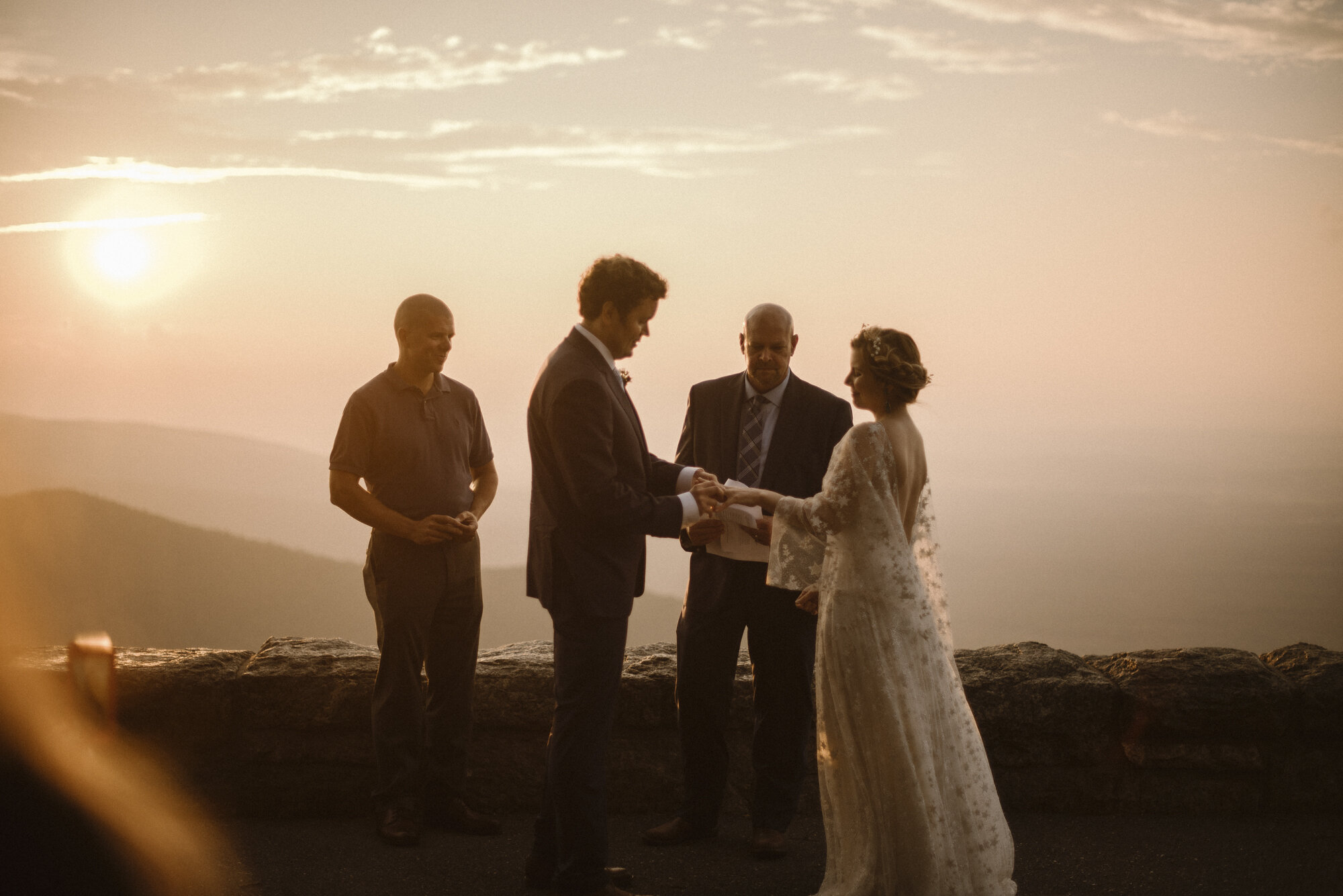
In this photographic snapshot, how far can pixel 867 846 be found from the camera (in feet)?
9.93

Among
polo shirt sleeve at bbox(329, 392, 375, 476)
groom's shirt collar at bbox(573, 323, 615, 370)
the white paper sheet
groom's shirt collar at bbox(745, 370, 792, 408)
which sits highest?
groom's shirt collar at bbox(573, 323, 615, 370)

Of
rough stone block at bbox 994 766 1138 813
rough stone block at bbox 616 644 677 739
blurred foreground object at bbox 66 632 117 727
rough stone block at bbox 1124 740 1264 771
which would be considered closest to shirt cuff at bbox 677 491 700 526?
rough stone block at bbox 616 644 677 739

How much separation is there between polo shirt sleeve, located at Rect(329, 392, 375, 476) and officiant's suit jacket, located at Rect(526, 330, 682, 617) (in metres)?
0.91

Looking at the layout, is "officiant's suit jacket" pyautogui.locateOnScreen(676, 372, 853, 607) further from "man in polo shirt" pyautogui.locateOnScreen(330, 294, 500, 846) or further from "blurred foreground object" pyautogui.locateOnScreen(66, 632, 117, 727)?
"blurred foreground object" pyautogui.locateOnScreen(66, 632, 117, 727)

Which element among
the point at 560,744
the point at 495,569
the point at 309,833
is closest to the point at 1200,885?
the point at 560,744

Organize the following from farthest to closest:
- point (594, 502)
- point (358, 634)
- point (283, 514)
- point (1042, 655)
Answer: point (283, 514), point (358, 634), point (1042, 655), point (594, 502)

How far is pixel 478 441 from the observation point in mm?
4055

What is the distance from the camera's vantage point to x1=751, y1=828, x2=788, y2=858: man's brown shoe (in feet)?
11.5

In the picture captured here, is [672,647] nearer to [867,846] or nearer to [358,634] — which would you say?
[867,846]

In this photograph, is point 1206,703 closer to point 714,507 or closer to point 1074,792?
point 1074,792

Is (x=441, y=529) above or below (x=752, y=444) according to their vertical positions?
below

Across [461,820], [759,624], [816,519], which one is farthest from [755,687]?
[461,820]

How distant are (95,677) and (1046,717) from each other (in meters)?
4.13

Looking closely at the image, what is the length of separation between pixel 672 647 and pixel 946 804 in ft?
5.51
